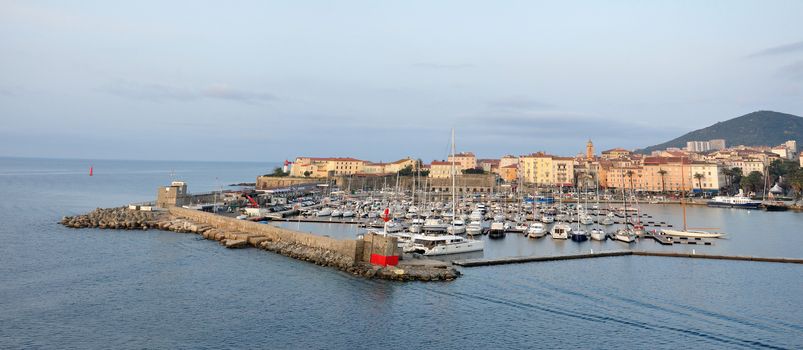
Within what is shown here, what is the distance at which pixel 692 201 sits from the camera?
62.7 meters

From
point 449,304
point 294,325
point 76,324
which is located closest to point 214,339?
point 294,325

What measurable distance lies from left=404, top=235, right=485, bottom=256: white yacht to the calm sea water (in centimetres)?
395

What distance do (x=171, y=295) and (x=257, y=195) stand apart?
36.3 meters

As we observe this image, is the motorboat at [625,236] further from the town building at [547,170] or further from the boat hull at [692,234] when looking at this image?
the town building at [547,170]

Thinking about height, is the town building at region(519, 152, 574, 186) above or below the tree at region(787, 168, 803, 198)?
above

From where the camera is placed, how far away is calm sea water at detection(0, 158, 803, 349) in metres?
12.3

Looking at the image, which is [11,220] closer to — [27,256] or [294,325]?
[27,256]

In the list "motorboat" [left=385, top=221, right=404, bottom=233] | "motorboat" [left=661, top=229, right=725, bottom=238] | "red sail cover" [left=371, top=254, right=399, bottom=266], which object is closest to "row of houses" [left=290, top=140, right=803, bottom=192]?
"motorboat" [left=661, top=229, right=725, bottom=238]

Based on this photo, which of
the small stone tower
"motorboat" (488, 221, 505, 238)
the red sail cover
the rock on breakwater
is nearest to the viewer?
the red sail cover

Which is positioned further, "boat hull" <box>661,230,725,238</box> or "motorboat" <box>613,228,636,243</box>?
"boat hull" <box>661,230,725,238</box>

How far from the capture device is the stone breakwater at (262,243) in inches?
712

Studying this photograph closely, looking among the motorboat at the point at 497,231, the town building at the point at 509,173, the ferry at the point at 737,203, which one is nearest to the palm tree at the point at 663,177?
the ferry at the point at 737,203

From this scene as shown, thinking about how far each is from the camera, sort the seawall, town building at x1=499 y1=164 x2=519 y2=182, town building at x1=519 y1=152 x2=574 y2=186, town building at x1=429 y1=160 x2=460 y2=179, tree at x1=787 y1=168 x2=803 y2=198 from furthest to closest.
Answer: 1. town building at x1=499 y1=164 x2=519 y2=182
2. town building at x1=429 y1=160 x2=460 y2=179
3. town building at x1=519 y1=152 x2=574 y2=186
4. tree at x1=787 y1=168 x2=803 y2=198
5. the seawall

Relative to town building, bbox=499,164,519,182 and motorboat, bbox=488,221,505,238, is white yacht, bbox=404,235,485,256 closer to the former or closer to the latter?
motorboat, bbox=488,221,505,238
